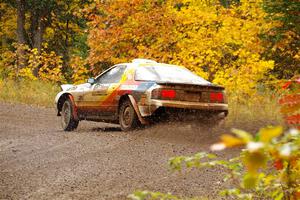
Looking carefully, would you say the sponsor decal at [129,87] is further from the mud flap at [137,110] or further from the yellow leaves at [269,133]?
the yellow leaves at [269,133]

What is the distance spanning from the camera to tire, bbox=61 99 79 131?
12.5 meters

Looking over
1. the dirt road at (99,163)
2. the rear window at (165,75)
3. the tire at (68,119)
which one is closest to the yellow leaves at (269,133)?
the dirt road at (99,163)

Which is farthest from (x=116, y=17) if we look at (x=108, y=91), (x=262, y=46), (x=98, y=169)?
(x=98, y=169)

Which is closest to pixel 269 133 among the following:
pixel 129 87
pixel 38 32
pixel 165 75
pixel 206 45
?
pixel 129 87

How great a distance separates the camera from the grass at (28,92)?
66.1 feet

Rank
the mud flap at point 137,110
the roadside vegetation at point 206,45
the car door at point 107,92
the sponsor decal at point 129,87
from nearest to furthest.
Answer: the mud flap at point 137,110
the sponsor decal at point 129,87
the car door at point 107,92
the roadside vegetation at point 206,45

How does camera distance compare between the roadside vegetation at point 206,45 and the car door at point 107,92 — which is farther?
the roadside vegetation at point 206,45

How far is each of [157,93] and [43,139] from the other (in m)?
2.43

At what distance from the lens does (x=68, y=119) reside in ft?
41.1

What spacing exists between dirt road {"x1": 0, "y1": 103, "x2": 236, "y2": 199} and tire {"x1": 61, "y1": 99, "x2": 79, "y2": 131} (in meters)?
0.46

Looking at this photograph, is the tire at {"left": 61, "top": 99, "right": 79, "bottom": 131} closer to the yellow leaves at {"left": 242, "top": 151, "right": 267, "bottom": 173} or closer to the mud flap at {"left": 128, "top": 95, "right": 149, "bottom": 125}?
the mud flap at {"left": 128, "top": 95, "right": 149, "bottom": 125}

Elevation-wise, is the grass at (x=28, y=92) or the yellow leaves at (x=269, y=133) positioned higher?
the yellow leaves at (x=269, y=133)

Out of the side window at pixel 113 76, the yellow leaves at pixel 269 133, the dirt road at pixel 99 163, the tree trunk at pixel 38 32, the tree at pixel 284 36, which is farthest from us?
the tree trunk at pixel 38 32

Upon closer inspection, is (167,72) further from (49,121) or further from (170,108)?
(49,121)
